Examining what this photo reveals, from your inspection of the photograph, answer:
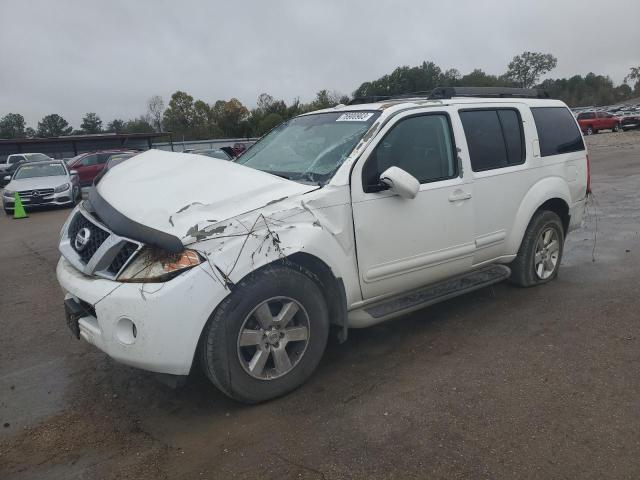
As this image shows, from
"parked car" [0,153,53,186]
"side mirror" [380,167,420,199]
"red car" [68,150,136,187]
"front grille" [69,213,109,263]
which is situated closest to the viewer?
"front grille" [69,213,109,263]

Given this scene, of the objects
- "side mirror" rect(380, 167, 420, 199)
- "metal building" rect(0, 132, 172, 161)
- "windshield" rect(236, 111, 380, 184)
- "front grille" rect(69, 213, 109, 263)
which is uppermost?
"metal building" rect(0, 132, 172, 161)

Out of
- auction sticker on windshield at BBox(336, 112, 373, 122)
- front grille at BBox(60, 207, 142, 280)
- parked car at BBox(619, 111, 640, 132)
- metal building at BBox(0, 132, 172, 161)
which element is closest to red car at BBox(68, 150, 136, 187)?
front grille at BBox(60, 207, 142, 280)

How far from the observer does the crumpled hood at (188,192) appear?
116 inches

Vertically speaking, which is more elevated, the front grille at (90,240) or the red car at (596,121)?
the front grille at (90,240)

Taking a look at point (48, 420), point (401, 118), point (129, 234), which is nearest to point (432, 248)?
point (401, 118)

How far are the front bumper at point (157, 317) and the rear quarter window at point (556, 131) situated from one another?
11.8 feet

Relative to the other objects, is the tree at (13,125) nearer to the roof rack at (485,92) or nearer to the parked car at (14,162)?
the parked car at (14,162)

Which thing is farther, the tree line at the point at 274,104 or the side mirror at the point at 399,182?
the tree line at the point at 274,104

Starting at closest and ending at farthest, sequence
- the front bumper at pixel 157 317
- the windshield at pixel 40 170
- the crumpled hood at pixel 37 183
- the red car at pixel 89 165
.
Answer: the front bumper at pixel 157 317 → the crumpled hood at pixel 37 183 → the windshield at pixel 40 170 → the red car at pixel 89 165

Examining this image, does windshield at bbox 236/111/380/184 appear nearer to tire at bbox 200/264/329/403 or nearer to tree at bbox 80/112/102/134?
tire at bbox 200/264/329/403

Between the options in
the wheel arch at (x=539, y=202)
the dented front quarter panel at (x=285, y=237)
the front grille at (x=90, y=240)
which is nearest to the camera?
the dented front quarter panel at (x=285, y=237)

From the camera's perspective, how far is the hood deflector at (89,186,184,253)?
9.09 ft

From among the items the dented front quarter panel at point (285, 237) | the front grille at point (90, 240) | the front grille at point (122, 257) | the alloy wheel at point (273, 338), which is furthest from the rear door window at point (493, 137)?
the front grille at point (90, 240)

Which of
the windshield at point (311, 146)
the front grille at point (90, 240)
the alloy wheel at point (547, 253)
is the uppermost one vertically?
the windshield at point (311, 146)
